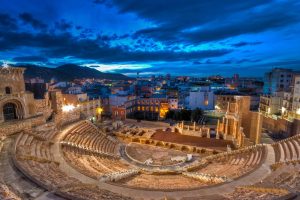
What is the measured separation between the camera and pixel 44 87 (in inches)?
1057

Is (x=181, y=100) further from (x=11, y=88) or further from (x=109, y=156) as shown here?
(x=11, y=88)

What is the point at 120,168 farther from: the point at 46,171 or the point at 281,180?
the point at 281,180

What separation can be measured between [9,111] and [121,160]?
14386 millimetres

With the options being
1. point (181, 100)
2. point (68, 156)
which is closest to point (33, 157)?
point (68, 156)

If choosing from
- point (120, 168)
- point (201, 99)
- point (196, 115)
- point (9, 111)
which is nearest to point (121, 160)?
point (120, 168)

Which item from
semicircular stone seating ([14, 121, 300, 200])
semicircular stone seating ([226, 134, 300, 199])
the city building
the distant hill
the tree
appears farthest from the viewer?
the distant hill

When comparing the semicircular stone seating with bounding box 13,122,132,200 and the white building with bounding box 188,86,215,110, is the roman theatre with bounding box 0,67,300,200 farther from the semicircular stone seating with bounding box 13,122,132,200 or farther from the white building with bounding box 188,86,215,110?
the white building with bounding box 188,86,215,110

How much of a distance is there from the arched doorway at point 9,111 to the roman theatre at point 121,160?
0.32 ft

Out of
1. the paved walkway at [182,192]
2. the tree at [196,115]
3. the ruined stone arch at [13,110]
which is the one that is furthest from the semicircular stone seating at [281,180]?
the ruined stone arch at [13,110]

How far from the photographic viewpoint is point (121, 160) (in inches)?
896

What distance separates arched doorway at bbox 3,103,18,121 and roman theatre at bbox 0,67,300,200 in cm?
10

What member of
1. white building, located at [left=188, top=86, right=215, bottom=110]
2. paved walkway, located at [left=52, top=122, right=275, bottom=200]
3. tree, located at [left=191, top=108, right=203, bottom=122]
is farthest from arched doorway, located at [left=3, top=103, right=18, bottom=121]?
white building, located at [left=188, top=86, right=215, bottom=110]

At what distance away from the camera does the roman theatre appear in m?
10.5

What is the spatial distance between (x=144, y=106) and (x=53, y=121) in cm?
2793
